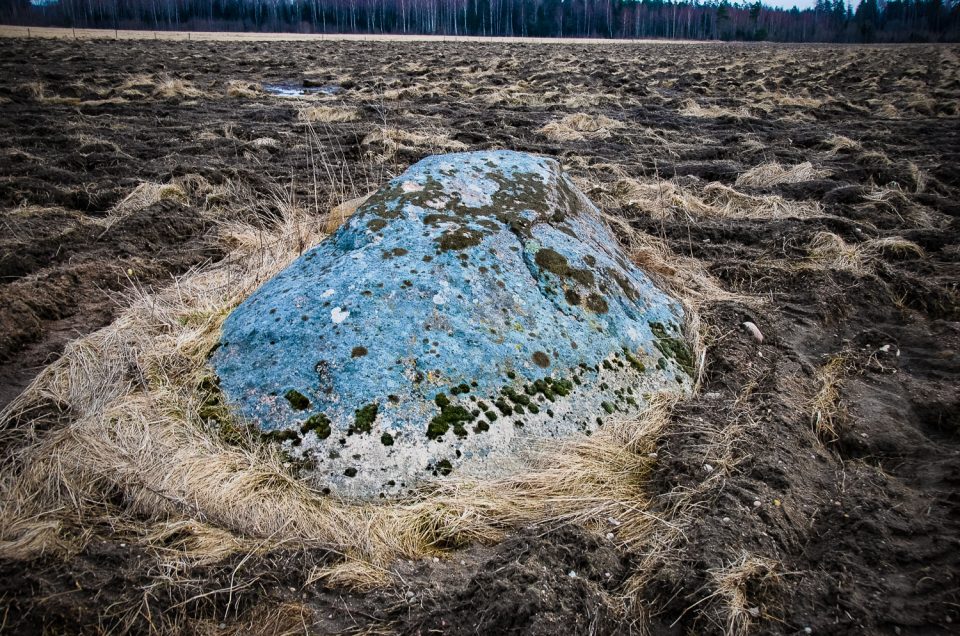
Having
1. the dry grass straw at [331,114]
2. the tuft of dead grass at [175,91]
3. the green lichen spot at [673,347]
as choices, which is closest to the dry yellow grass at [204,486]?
the green lichen spot at [673,347]

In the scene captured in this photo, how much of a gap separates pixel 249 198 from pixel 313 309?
11.7 feet

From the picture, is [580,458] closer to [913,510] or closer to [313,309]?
[913,510]

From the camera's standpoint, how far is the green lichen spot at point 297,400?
2.11m

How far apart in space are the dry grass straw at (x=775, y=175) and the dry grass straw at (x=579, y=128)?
2.82 metres

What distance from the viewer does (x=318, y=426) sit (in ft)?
6.75

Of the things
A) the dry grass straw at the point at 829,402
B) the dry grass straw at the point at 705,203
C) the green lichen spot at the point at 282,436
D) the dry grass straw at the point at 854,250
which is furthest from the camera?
the dry grass straw at the point at 705,203

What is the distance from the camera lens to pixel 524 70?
19.7m

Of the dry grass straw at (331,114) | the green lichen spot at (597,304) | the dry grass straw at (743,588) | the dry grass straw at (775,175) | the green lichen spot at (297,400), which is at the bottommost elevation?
the dry grass straw at (743,588)

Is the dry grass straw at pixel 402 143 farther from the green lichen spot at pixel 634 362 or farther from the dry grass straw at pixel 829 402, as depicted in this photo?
the dry grass straw at pixel 829 402

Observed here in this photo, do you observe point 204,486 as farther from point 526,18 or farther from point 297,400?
point 526,18

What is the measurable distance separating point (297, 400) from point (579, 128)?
836 cm

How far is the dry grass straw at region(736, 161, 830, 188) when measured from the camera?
6305 millimetres

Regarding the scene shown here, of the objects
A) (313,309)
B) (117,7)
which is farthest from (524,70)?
(117,7)

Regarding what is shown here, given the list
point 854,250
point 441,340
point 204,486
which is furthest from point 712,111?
point 204,486
